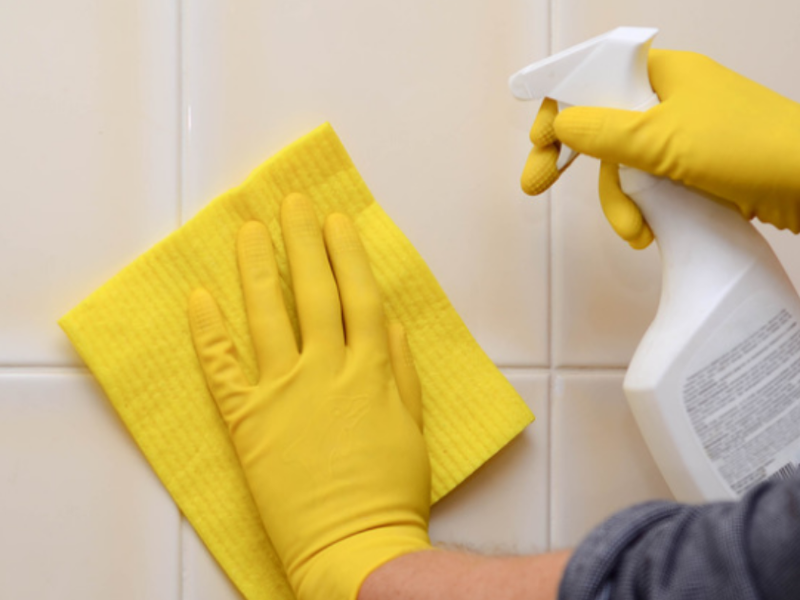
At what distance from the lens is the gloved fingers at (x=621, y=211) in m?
0.58

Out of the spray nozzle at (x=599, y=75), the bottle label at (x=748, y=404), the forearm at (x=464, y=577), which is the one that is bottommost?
the forearm at (x=464, y=577)

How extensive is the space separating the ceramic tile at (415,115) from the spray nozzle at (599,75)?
117 mm

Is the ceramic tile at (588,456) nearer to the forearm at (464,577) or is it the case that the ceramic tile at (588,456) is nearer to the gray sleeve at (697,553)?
the forearm at (464,577)

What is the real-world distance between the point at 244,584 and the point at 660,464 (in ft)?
1.00

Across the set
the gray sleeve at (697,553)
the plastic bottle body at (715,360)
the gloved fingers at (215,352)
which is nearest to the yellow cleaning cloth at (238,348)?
the gloved fingers at (215,352)

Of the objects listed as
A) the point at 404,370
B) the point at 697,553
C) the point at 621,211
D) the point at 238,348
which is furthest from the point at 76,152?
the point at 697,553

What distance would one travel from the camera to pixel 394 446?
61 centimetres

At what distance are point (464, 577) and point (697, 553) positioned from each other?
0.17 m

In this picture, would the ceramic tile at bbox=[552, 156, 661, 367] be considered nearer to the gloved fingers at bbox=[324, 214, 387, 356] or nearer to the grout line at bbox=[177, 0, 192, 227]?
the gloved fingers at bbox=[324, 214, 387, 356]

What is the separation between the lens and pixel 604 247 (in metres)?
0.69

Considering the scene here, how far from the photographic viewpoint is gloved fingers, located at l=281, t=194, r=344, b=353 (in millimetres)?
609

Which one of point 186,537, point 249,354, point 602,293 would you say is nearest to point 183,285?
point 249,354

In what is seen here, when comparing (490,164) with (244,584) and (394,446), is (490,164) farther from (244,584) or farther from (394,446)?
(244,584)

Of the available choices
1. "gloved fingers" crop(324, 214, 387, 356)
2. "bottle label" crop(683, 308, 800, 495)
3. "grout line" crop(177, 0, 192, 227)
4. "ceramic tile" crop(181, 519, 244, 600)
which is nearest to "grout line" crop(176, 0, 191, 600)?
"grout line" crop(177, 0, 192, 227)
